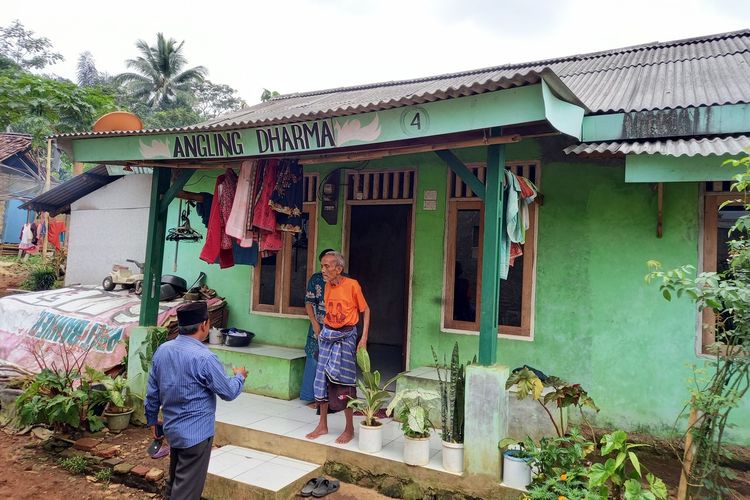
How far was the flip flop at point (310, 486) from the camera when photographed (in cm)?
422

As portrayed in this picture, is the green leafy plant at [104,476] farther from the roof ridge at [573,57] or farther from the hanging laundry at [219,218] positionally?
the roof ridge at [573,57]

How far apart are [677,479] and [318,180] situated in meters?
5.19

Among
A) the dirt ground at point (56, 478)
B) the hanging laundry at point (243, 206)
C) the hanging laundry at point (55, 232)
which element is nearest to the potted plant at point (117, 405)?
the dirt ground at point (56, 478)

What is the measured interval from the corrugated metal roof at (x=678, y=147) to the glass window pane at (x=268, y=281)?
444 centimetres

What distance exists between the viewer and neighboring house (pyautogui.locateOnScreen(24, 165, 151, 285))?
952cm

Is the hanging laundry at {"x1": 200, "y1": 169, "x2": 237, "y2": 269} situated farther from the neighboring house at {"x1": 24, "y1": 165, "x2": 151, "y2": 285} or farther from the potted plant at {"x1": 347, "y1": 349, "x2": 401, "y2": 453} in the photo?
the neighboring house at {"x1": 24, "y1": 165, "x2": 151, "y2": 285}

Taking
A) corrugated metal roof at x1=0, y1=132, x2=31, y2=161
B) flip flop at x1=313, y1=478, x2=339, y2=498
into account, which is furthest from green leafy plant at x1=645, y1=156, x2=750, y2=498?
corrugated metal roof at x1=0, y1=132, x2=31, y2=161

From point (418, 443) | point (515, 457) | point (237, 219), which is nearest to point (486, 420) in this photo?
point (515, 457)

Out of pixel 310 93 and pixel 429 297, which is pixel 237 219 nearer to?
pixel 429 297

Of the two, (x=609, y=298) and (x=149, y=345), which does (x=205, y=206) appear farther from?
(x=609, y=298)

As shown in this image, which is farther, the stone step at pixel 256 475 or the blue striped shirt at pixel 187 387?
the stone step at pixel 256 475

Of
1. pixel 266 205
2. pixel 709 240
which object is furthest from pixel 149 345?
pixel 709 240

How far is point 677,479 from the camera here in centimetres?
430

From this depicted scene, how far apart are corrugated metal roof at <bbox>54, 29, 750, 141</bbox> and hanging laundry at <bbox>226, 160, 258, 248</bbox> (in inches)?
23.3
